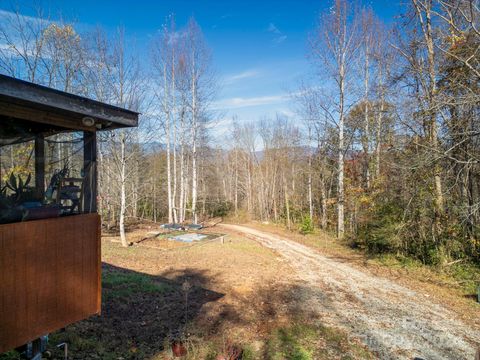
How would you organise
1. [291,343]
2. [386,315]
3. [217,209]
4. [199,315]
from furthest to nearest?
[217,209]
[386,315]
[199,315]
[291,343]

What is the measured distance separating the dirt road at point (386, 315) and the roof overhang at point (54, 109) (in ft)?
17.0

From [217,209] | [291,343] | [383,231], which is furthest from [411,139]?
[217,209]

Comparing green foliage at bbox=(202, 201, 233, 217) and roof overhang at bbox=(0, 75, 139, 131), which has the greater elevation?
roof overhang at bbox=(0, 75, 139, 131)

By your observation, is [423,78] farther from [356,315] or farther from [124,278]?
[124,278]

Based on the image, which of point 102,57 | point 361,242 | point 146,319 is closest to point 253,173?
point 361,242

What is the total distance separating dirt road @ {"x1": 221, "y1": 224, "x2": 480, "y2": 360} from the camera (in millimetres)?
4930

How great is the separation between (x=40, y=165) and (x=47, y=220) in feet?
2.01

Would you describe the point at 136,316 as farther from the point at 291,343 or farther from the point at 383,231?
the point at 383,231

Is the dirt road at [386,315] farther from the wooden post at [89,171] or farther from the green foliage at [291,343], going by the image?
the wooden post at [89,171]

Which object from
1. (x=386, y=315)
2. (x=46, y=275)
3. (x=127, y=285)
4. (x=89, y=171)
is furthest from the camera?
(x=127, y=285)

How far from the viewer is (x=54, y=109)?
3154mm

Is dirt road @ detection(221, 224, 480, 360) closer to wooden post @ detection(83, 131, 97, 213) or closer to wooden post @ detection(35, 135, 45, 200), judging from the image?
wooden post @ detection(83, 131, 97, 213)

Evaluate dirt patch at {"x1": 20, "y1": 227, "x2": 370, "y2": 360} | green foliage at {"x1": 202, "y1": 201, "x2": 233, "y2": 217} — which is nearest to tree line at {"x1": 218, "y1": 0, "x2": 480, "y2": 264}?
dirt patch at {"x1": 20, "y1": 227, "x2": 370, "y2": 360}

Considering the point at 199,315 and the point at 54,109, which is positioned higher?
the point at 54,109
